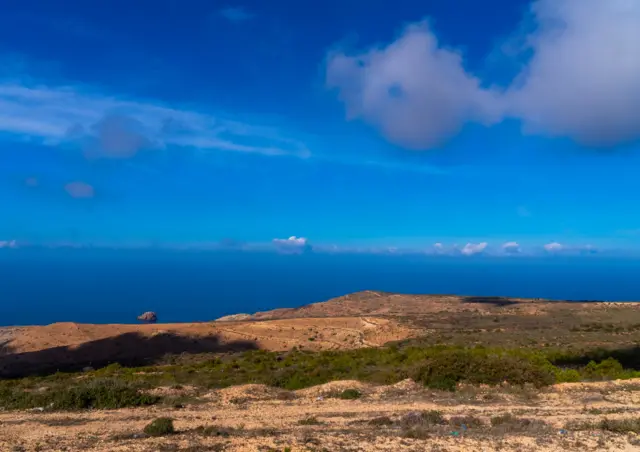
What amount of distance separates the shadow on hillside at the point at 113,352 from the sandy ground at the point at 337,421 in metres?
22.8

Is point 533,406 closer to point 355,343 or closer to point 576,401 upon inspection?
point 576,401

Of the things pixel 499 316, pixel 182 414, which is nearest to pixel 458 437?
pixel 182 414

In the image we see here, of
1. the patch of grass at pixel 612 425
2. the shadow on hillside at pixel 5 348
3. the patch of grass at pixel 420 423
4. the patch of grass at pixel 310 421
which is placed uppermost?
the patch of grass at pixel 612 425

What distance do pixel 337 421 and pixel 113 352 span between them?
33687 mm

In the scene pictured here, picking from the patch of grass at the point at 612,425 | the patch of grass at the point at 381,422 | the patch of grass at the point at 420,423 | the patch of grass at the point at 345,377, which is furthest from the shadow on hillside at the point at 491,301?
the patch of grass at the point at 381,422

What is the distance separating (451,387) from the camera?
1672 centimetres

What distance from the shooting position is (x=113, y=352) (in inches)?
1571

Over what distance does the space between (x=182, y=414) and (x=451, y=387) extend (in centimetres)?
943

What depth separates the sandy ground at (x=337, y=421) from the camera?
10.0 m

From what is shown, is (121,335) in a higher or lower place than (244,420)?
lower

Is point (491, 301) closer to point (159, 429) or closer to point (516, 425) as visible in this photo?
point (516, 425)

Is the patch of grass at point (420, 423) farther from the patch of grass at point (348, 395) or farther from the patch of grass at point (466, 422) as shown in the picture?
the patch of grass at point (348, 395)

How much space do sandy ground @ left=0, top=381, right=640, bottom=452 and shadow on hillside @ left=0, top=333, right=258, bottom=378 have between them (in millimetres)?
22754

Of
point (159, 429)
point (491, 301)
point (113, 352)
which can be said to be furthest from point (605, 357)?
point (491, 301)
